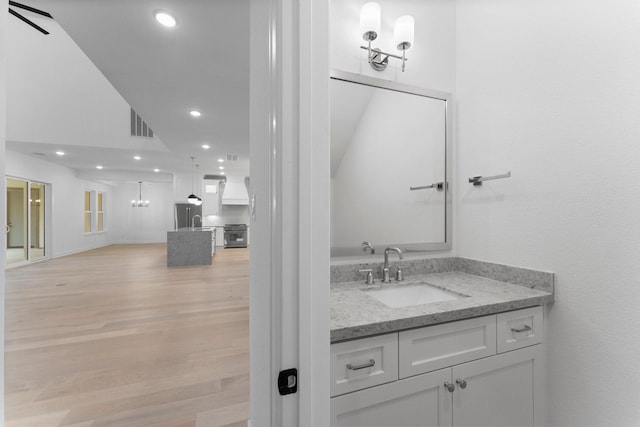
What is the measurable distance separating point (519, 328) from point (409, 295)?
→ 0.50 meters

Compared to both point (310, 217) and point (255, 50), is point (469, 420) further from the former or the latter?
point (255, 50)

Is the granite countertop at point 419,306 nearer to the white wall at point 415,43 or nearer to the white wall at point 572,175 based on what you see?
the white wall at point 572,175

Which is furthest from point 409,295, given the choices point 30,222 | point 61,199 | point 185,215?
point 61,199

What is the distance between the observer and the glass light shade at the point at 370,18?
4.83 feet

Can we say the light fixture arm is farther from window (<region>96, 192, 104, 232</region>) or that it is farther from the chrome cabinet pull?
window (<region>96, 192, 104, 232</region>)

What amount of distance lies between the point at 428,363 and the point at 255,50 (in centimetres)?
127

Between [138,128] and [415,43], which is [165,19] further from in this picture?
[138,128]

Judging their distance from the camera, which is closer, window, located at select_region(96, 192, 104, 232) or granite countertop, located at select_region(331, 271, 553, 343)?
granite countertop, located at select_region(331, 271, 553, 343)

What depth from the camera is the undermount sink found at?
144 cm

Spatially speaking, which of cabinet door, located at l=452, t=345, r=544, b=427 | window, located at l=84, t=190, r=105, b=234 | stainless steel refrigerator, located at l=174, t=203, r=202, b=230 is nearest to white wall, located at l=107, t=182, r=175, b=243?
window, located at l=84, t=190, r=105, b=234

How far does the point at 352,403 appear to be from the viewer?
0.92 meters

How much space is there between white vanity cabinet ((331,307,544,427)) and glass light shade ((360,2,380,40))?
152cm

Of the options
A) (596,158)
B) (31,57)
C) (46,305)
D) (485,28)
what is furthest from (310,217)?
(31,57)

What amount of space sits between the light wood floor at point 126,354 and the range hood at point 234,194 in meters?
4.86
